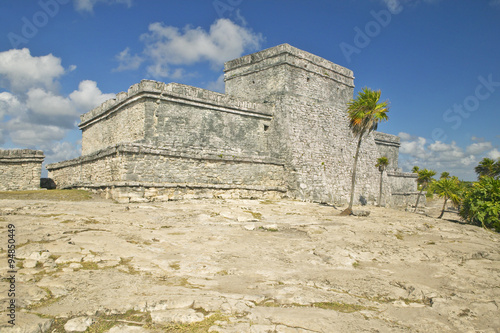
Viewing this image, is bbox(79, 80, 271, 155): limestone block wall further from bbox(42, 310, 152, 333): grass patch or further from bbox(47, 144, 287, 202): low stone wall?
bbox(42, 310, 152, 333): grass patch

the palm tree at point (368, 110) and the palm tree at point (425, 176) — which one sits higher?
the palm tree at point (368, 110)

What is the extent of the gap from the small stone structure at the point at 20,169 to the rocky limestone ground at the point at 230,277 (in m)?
7.28

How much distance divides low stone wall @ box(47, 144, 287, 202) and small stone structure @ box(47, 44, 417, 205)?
0.04 metres

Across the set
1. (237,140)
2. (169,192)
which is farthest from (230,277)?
(237,140)

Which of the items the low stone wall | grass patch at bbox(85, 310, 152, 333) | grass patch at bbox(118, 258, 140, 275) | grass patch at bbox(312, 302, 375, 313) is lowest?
grass patch at bbox(312, 302, 375, 313)

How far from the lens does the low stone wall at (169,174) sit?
12.2m

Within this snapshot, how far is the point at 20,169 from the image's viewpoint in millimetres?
15594

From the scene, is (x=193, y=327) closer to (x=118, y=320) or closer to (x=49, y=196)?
(x=118, y=320)

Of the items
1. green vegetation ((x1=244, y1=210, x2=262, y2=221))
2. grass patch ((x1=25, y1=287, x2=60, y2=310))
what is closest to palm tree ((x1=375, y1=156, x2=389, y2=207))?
green vegetation ((x1=244, y1=210, x2=262, y2=221))

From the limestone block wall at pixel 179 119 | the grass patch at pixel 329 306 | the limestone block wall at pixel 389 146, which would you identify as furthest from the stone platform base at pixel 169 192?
the limestone block wall at pixel 389 146

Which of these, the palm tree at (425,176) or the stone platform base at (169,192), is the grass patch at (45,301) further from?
the palm tree at (425,176)

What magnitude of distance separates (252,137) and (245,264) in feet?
39.5

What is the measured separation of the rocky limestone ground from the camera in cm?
398

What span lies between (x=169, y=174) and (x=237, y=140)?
4823 mm
